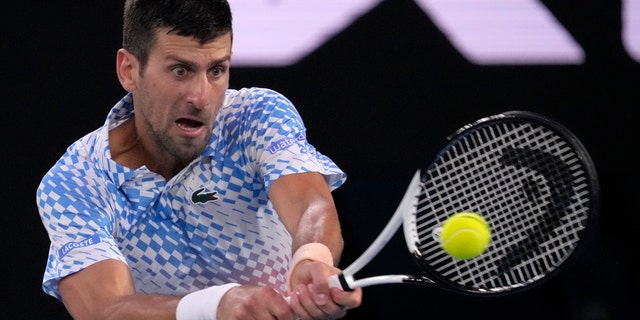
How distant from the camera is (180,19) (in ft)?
10.6

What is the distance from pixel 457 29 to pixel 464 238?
1853 mm

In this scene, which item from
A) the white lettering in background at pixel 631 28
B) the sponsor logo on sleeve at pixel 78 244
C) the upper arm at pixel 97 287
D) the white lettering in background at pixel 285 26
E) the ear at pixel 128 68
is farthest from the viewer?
the white lettering in background at pixel 631 28

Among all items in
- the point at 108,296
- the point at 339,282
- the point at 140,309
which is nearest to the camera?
the point at 339,282

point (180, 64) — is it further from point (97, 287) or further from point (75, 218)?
point (97, 287)

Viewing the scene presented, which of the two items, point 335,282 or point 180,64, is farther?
point 180,64

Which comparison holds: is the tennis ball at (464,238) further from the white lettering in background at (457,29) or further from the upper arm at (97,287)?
the white lettering in background at (457,29)

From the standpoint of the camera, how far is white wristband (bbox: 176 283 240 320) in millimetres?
2846

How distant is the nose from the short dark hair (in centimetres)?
10

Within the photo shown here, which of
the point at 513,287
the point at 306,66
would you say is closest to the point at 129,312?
the point at 513,287

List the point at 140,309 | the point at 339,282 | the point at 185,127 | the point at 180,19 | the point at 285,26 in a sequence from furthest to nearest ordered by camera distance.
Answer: the point at 285,26 → the point at 185,127 → the point at 180,19 → the point at 140,309 → the point at 339,282

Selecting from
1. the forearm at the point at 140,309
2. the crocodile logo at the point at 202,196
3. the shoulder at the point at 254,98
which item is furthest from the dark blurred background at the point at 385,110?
the forearm at the point at 140,309

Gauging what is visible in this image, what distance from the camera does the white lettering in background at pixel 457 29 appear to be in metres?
4.53

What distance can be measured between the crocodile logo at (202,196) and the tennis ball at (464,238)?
80 cm

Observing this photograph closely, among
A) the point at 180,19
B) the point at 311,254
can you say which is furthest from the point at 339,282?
the point at 180,19
